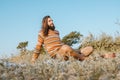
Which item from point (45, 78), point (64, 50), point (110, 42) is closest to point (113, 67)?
point (45, 78)

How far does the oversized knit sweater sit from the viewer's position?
880cm

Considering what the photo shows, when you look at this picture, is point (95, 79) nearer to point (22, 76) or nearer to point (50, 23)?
point (22, 76)

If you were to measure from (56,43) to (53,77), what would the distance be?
558 cm

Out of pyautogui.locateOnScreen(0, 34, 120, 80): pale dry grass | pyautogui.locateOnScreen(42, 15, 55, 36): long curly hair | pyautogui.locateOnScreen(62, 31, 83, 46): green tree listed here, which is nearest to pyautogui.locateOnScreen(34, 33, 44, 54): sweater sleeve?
pyautogui.locateOnScreen(42, 15, 55, 36): long curly hair

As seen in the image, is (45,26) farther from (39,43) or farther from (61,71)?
(61,71)

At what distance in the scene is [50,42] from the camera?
8.83 m

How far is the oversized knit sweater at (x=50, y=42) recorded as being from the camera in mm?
8805

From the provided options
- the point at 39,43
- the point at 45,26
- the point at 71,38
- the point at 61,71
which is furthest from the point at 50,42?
the point at 71,38

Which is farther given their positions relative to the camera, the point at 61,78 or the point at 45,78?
the point at 45,78

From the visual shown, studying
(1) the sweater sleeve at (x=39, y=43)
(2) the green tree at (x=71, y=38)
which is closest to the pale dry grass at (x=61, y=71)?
(1) the sweater sleeve at (x=39, y=43)

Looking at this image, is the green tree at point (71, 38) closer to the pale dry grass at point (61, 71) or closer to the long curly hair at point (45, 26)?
the long curly hair at point (45, 26)

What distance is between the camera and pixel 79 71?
11.6 feet

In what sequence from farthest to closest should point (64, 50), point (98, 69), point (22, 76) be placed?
point (64, 50), point (98, 69), point (22, 76)

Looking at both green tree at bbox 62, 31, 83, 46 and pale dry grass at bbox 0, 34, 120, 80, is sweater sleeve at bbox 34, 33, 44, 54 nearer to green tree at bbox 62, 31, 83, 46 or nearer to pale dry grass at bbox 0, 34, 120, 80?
pale dry grass at bbox 0, 34, 120, 80
